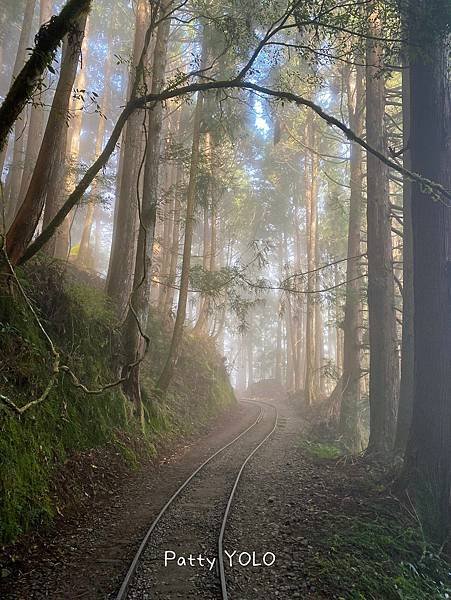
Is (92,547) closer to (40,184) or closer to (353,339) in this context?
(40,184)

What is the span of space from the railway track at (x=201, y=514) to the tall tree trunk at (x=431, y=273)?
324 centimetres

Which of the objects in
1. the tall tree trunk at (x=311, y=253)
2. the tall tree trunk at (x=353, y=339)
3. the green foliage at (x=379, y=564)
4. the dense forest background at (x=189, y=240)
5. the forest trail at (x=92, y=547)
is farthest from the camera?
the tall tree trunk at (x=311, y=253)

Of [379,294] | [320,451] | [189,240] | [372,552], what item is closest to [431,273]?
[379,294]

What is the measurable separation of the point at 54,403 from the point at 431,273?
21.1ft

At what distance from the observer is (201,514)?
675 centimetres

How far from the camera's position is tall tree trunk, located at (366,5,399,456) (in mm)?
10711

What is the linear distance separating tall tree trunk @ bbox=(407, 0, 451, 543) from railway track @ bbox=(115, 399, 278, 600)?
128 inches

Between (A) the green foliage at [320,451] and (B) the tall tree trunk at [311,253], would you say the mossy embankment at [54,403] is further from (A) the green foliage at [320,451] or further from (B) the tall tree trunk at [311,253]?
(B) the tall tree trunk at [311,253]

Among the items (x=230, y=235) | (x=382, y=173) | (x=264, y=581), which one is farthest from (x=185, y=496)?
(x=230, y=235)

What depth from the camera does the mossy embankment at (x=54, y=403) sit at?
548 cm

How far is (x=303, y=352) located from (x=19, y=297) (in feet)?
90.5

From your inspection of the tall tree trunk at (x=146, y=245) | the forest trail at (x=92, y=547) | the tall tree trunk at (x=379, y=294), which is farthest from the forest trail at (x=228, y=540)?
the tall tree trunk at (x=146, y=245)

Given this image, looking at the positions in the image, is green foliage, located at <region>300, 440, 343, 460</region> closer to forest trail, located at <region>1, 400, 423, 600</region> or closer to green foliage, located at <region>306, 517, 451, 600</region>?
forest trail, located at <region>1, 400, 423, 600</region>

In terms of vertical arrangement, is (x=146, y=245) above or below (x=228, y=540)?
above
